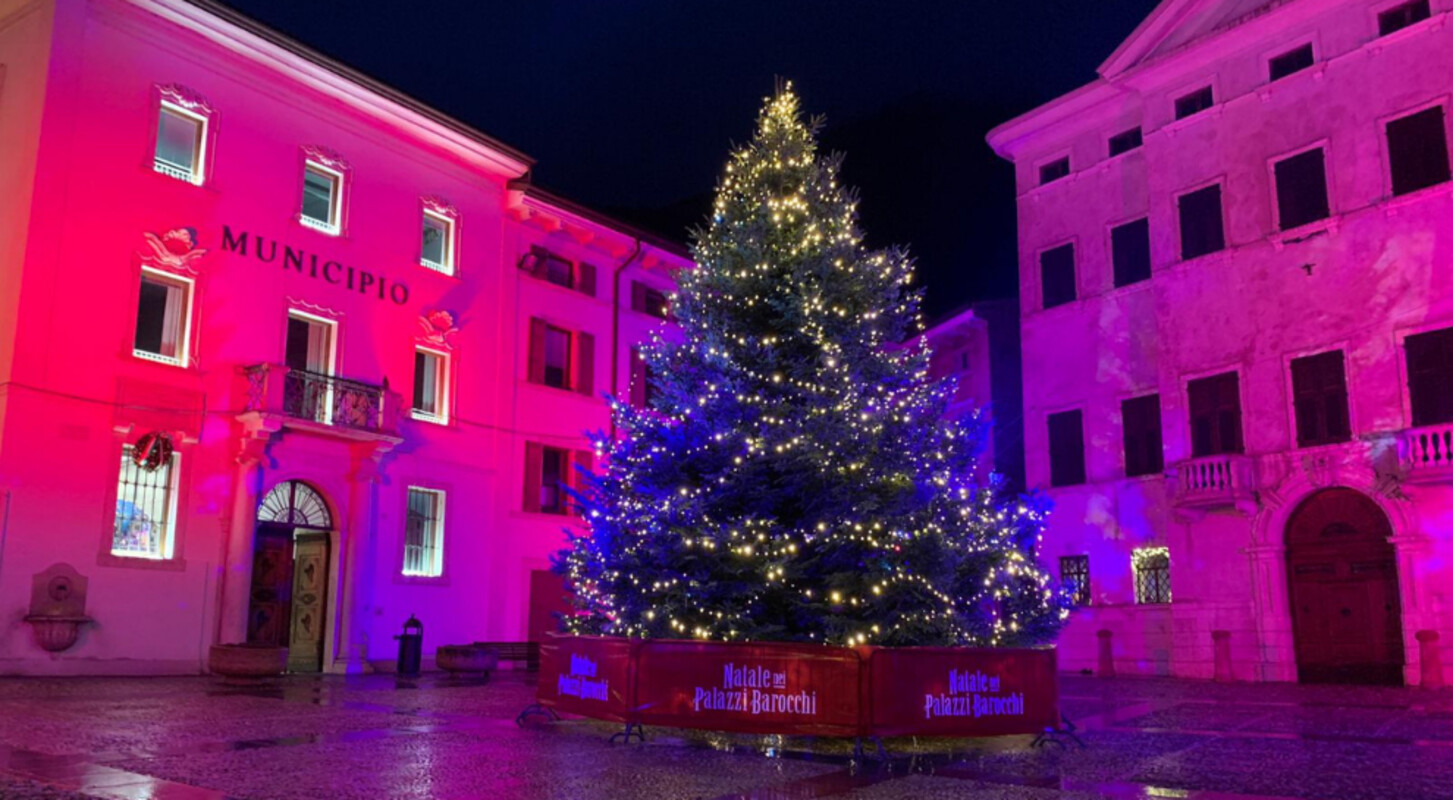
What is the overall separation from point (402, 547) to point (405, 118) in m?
9.70

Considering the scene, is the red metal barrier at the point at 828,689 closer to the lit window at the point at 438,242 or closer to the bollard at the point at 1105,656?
the bollard at the point at 1105,656

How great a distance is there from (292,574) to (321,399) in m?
3.75

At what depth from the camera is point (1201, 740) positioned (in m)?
11.2

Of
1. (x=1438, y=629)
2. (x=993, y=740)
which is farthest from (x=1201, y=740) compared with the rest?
(x=1438, y=629)

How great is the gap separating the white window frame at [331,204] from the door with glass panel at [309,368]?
A: 206 cm

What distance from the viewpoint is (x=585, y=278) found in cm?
2905

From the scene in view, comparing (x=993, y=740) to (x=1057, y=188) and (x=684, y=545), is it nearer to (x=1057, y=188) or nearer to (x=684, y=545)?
(x=684, y=545)

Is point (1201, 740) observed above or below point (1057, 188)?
below

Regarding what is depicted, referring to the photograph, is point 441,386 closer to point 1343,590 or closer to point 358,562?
point 358,562

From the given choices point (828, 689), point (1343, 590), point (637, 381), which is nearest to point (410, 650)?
point (637, 381)

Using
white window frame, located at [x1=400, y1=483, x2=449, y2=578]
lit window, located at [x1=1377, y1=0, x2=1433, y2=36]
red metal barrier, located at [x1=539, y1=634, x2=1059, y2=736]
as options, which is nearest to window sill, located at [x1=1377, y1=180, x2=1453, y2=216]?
lit window, located at [x1=1377, y1=0, x2=1433, y2=36]

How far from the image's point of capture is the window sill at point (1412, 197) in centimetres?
2058

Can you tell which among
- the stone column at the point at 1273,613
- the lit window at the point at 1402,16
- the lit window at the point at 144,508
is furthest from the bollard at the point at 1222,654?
the lit window at the point at 144,508

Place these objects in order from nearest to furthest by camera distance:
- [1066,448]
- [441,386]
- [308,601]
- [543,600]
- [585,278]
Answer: [308,601] < [441,386] < [543,600] < [1066,448] < [585,278]
